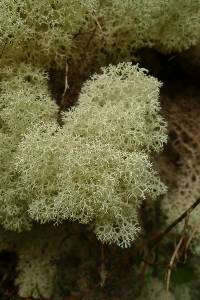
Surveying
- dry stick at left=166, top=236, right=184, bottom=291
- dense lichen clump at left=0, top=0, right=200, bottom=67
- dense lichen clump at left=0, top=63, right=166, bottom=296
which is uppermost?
dense lichen clump at left=0, top=0, right=200, bottom=67

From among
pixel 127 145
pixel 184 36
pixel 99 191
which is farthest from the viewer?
pixel 184 36

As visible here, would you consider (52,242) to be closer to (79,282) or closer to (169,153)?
(79,282)

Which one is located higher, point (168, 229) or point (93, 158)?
point (93, 158)

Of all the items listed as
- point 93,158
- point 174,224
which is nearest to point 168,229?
point 174,224

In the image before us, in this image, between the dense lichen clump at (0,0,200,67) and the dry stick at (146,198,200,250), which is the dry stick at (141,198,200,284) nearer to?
the dry stick at (146,198,200,250)

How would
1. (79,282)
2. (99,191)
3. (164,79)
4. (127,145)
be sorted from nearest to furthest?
(99,191) < (127,145) < (79,282) < (164,79)

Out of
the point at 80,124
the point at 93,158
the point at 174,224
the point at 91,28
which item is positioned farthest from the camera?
the point at 91,28

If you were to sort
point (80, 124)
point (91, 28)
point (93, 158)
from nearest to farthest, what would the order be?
point (93, 158) → point (80, 124) → point (91, 28)

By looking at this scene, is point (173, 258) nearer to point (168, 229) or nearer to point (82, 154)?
point (168, 229)

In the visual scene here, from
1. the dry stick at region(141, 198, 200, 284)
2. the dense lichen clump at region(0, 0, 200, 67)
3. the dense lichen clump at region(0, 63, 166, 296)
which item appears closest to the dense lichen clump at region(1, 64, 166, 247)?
the dense lichen clump at region(0, 63, 166, 296)

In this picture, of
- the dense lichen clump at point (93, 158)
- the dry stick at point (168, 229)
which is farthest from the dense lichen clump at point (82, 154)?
the dry stick at point (168, 229)

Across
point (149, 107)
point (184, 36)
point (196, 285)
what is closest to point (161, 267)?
point (196, 285)
